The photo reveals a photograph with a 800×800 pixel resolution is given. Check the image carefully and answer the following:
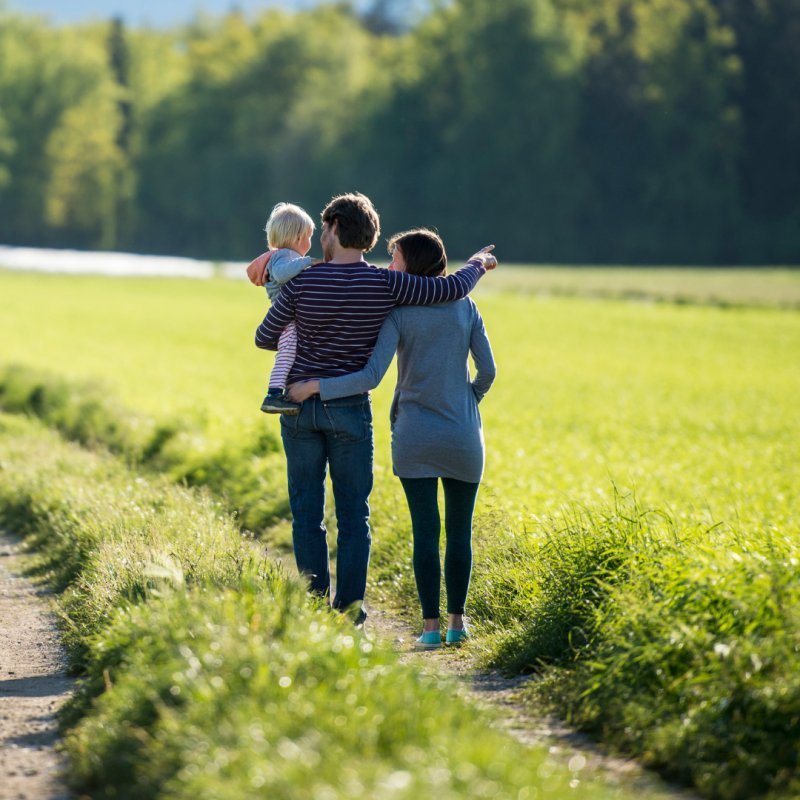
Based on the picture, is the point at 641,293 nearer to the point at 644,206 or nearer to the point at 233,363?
the point at 233,363

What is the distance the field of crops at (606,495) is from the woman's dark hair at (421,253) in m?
1.49

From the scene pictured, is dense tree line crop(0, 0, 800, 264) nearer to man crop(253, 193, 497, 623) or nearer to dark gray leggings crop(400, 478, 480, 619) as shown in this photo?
dark gray leggings crop(400, 478, 480, 619)

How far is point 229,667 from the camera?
14.8 ft

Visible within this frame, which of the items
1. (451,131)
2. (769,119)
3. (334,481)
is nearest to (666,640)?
(334,481)

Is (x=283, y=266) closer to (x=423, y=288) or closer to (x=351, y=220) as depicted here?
(x=351, y=220)

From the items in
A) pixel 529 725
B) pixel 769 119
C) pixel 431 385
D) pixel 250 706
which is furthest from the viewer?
pixel 769 119

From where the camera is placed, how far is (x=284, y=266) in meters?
6.32

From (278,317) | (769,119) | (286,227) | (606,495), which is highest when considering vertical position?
(769,119)

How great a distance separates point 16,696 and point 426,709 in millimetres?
2348

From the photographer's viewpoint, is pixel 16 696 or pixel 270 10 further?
pixel 270 10

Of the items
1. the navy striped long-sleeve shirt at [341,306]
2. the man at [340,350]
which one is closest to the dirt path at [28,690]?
the man at [340,350]

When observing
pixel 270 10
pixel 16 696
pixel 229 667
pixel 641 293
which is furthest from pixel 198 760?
pixel 270 10

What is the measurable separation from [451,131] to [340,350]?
87182 mm

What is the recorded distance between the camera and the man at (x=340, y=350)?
6.37 metres
